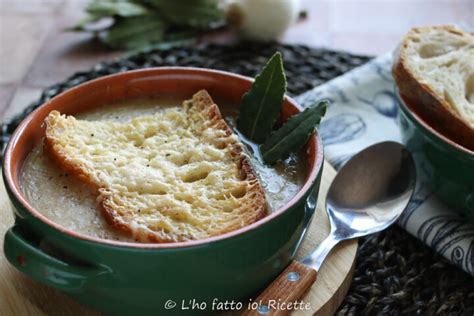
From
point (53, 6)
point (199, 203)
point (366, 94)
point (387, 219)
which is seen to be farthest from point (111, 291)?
point (53, 6)

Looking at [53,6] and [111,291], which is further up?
[111,291]

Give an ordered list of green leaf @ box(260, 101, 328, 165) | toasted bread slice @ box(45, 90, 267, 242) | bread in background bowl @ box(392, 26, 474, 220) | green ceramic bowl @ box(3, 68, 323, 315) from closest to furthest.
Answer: green ceramic bowl @ box(3, 68, 323, 315)
toasted bread slice @ box(45, 90, 267, 242)
green leaf @ box(260, 101, 328, 165)
bread in background bowl @ box(392, 26, 474, 220)

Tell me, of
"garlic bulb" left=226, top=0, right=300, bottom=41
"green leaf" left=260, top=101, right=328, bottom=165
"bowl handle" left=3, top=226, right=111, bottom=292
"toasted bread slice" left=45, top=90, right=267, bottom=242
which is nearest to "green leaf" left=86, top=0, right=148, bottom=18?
"garlic bulb" left=226, top=0, right=300, bottom=41

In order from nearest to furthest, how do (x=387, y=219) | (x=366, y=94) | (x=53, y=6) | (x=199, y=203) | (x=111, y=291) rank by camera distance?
(x=111, y=291)
(x=199, y=203)
(x=387, y=219)
(x=366, y=94)
(x=53, y=6)

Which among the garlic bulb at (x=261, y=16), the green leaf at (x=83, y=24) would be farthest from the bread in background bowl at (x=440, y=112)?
the green leaf at (x=83, y=24)

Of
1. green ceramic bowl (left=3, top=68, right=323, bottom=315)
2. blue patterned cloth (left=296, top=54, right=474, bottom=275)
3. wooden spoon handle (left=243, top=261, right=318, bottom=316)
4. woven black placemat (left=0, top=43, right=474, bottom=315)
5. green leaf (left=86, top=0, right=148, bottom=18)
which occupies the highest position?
green ceramic bowl (left=3, top=68, right=323, bottom=315)

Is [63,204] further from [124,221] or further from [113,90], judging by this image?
[113,90]

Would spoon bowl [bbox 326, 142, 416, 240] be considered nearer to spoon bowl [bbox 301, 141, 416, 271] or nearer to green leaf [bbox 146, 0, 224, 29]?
spoon bowl [bbox 301, 141, 416, 271]
